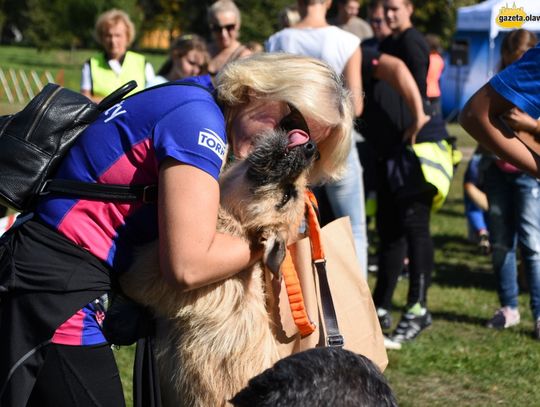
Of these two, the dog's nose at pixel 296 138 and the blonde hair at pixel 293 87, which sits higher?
the blonde hair at pixel 293 87

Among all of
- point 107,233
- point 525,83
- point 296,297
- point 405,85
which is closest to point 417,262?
point 405,85

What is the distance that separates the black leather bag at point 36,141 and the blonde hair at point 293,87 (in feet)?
1.37

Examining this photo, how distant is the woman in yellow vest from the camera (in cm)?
765

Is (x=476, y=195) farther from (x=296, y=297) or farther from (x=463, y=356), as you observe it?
(x=296, y=297)

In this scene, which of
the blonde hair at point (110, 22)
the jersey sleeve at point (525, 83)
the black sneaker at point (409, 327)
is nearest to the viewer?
the jersey sleeve at point (525, 83)

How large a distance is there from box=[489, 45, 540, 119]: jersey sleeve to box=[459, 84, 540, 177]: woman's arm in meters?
0.08

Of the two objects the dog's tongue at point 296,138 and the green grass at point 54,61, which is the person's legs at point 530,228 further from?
the green grass at point 54,61

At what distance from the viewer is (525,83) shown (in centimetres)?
277

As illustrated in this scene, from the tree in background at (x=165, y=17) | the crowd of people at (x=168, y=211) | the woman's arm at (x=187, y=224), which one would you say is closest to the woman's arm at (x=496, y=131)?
the crowd of people at (x=168, y=211)

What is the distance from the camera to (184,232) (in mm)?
2230

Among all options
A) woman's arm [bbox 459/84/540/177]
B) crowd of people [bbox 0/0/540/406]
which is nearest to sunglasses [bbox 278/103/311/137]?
crowd of people [bbox 0/0/540/406]

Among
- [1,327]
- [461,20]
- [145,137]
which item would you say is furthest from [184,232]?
[461,20]

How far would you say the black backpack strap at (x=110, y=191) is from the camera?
2355 millimetres

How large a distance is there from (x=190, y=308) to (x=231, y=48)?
5.09 m
